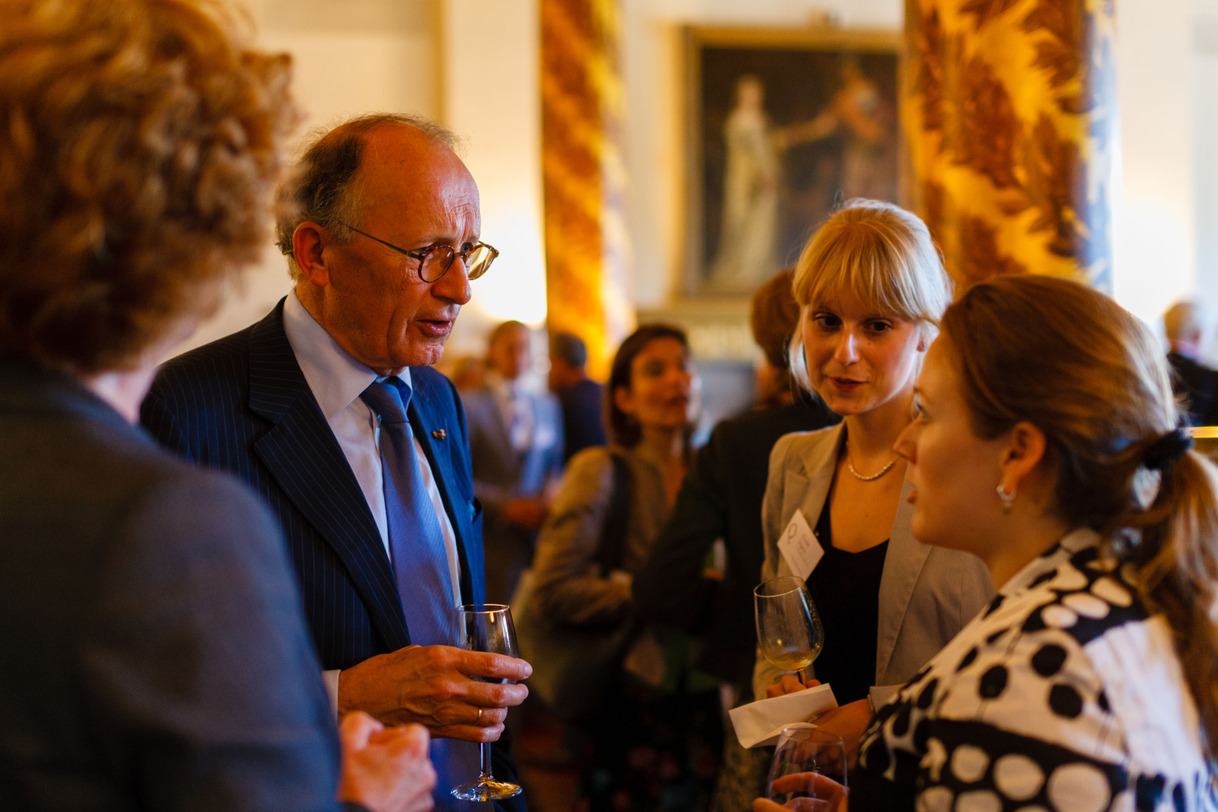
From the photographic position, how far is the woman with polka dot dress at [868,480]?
1.86 metres

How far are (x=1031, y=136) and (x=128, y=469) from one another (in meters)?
2.14

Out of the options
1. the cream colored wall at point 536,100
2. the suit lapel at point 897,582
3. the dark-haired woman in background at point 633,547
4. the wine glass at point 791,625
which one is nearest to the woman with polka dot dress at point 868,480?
the suit lapel at point 897,582

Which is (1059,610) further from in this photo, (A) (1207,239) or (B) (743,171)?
(A) (1207,239)

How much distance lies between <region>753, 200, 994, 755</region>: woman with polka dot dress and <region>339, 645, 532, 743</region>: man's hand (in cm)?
57

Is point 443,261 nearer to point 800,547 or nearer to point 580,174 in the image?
point 800,547

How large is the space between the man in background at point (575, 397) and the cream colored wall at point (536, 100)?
15.9ft

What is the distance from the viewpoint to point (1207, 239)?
40.1 ft

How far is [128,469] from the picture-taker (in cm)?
86

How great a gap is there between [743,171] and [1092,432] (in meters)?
10.7

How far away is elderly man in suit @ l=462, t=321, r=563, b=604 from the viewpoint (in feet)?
17.4

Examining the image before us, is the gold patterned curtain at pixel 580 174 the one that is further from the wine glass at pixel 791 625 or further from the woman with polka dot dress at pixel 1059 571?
the woman with polka dot dress at pixel 1059 571

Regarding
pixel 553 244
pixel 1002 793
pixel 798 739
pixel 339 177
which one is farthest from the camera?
pixel 553 244

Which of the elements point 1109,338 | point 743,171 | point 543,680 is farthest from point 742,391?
point 1109,338

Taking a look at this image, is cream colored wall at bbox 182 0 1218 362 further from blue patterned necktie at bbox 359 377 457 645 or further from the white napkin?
the white napkin
